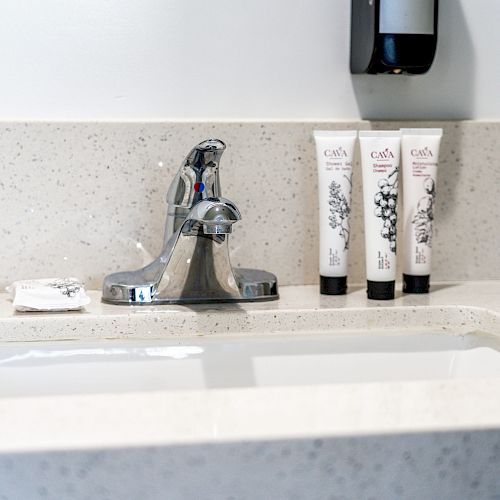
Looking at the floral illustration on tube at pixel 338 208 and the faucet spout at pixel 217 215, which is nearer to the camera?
the faucet spout at pixel 217 215

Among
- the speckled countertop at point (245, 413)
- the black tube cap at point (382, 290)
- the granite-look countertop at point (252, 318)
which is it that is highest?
the speckled countertop at point (245, 413)

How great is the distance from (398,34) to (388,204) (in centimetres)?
16

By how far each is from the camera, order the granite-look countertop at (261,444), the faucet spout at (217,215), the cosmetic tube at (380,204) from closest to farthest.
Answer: the granite-look countertop at (261,444)
the faucet spout at (217,215)
the cosmetic tube at (380,204)

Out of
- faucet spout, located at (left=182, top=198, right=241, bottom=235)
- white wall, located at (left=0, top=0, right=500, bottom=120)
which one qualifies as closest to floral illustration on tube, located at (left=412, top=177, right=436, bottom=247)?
white wall, located at (left=0, top=0, right=500, bottom=120)

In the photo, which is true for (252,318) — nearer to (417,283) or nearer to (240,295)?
(240,295)

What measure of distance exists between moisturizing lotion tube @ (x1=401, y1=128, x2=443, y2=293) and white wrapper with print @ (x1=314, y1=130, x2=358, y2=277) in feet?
0.19

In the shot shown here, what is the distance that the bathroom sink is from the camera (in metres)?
0.72

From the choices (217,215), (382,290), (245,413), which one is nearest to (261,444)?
(245,413)

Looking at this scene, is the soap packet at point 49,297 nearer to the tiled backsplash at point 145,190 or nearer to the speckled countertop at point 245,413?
the tiled backsplash at point 145,190

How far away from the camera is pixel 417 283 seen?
85 cm

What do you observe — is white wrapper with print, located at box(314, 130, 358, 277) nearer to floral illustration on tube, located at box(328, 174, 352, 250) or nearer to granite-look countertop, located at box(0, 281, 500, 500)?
floral illustration on tube, located at box(328, 174, 352, 250)

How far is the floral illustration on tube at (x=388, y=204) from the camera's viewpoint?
807 mm

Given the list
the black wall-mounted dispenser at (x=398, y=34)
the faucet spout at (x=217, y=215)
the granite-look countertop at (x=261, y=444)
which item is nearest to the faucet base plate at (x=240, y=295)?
the faucet spout at (x=217, y=215)

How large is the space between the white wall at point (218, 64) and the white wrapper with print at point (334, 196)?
81 mm
